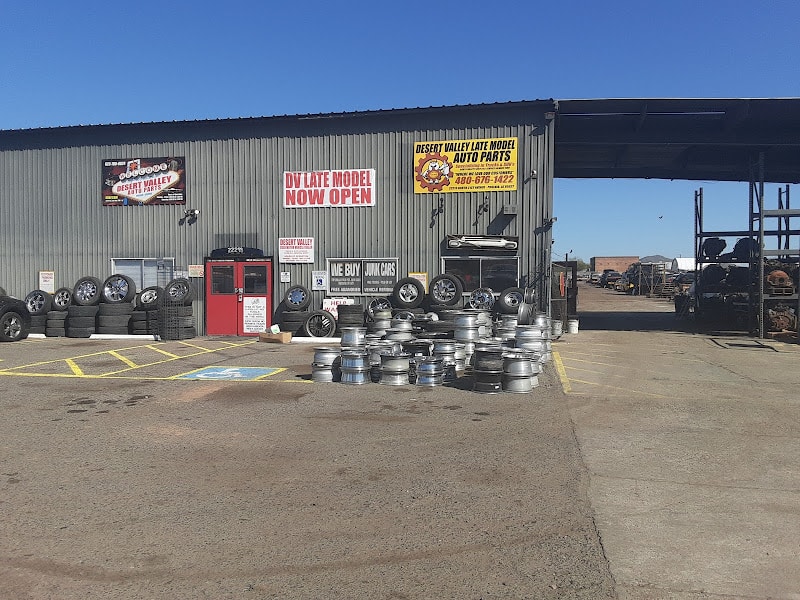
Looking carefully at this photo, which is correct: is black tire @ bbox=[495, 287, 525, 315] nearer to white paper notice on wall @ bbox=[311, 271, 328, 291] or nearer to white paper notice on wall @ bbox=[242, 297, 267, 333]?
white paper notice on wall @ bbox=[311, 271, 328, 291]

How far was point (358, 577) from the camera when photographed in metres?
3.76

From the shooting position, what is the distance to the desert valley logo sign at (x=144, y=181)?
2078 centimetres

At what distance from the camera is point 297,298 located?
1945cm

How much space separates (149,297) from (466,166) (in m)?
11.1

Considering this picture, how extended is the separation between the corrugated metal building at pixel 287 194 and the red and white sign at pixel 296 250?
107mm

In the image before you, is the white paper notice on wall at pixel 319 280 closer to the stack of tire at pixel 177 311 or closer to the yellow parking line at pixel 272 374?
the stack of tire at pixel 177 311

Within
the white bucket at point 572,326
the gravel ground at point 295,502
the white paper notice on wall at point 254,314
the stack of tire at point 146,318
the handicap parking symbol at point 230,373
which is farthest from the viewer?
the white bucket at point 572,326

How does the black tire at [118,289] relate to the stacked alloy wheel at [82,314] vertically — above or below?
above

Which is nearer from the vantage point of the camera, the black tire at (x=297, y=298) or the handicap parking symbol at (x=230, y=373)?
the handicap parking symbol at (x=230, y=373)

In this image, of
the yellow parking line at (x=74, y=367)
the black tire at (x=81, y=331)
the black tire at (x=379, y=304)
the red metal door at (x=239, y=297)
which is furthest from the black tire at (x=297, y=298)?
the yellow parking line at (x=74, y=367)

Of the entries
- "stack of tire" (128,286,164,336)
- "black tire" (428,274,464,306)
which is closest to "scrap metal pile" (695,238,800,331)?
"black tire" (428,274,464,306)

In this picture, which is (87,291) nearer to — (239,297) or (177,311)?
(177,311)

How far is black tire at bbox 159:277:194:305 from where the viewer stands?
1891cm

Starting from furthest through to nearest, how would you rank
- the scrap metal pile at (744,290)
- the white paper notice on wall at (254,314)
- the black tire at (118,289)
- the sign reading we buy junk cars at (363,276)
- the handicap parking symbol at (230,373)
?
the white paper notice on wall at (254,314) < the black tire at (118,289) < the scrap metal pile at (744,290) < the sign reading we buy junk cars at (363,276) < the handicap parking symbol at (230,373)
